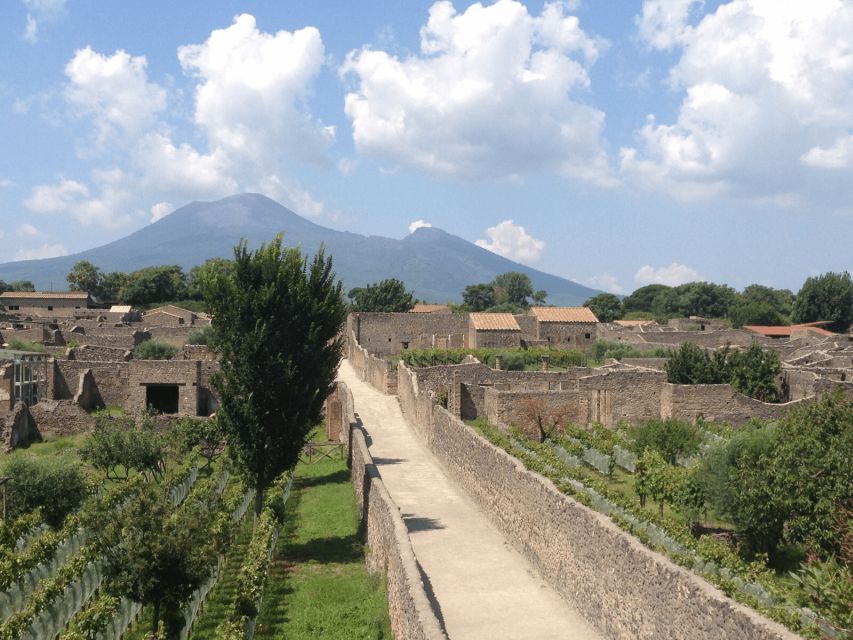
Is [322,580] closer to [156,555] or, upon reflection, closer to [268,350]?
[156,555]

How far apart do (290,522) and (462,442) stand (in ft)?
16.6

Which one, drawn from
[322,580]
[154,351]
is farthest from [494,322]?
[322,580]

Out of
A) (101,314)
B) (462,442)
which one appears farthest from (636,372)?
(101,314)

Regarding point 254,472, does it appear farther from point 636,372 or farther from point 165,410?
point 165,410

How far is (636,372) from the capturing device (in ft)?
104

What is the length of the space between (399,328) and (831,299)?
60.0 meters

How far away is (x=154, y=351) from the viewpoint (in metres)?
46.7

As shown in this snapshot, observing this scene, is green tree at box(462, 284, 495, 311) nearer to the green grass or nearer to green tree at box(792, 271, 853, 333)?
green tree at box(792, 271, 853, 333)

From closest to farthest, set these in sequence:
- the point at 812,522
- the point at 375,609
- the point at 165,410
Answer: the point at 375,609 < the point at 812,522 < the point at 165,410

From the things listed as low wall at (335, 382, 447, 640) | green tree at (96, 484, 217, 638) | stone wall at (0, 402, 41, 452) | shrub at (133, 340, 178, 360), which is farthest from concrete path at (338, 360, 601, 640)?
shrub at (133, 340, 178, 360)

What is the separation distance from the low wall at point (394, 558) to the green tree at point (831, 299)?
86.8 meters

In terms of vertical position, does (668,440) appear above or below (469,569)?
above

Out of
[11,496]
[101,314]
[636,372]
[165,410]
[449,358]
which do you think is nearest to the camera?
[11,496]

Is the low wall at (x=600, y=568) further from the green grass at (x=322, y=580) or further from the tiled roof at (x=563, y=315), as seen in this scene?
the tiled roof at (x=563, y=315)
